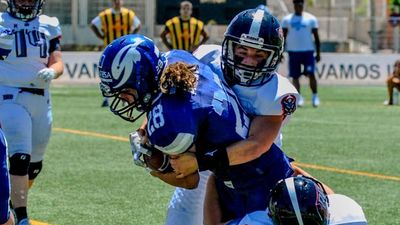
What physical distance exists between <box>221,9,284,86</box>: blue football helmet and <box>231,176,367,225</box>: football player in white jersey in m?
0.55

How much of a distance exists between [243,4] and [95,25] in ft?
15.9

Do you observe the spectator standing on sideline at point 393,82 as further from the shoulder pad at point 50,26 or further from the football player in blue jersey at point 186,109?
the football player in blue jersey at point 186,109

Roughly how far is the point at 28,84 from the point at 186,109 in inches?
125

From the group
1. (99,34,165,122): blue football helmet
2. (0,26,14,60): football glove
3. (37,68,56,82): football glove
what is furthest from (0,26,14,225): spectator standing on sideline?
(37,68,56,82): football glove

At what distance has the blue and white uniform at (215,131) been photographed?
4.10 m

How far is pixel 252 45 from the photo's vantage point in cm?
445

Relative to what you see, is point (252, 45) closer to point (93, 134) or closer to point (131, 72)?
point (131, 72)

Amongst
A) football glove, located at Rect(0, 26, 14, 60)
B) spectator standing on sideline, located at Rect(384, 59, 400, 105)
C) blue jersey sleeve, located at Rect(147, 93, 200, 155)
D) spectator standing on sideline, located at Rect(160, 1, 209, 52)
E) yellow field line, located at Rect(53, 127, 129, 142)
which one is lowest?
spectator standing on sideline, located at Rect(384, 59, 400, 105)

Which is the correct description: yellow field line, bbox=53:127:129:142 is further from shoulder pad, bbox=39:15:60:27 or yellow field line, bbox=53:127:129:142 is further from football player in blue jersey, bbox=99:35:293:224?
football player in blue jersey, bbox=99:35:293:224

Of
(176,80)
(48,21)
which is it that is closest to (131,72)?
(176,80)

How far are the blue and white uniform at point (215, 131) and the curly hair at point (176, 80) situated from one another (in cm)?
3

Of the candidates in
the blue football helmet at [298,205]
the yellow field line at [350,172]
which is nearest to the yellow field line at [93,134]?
the yellow field line at [350,172]

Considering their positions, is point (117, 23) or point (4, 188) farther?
point (117, 23)

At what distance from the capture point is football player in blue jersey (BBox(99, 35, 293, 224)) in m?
4.12
